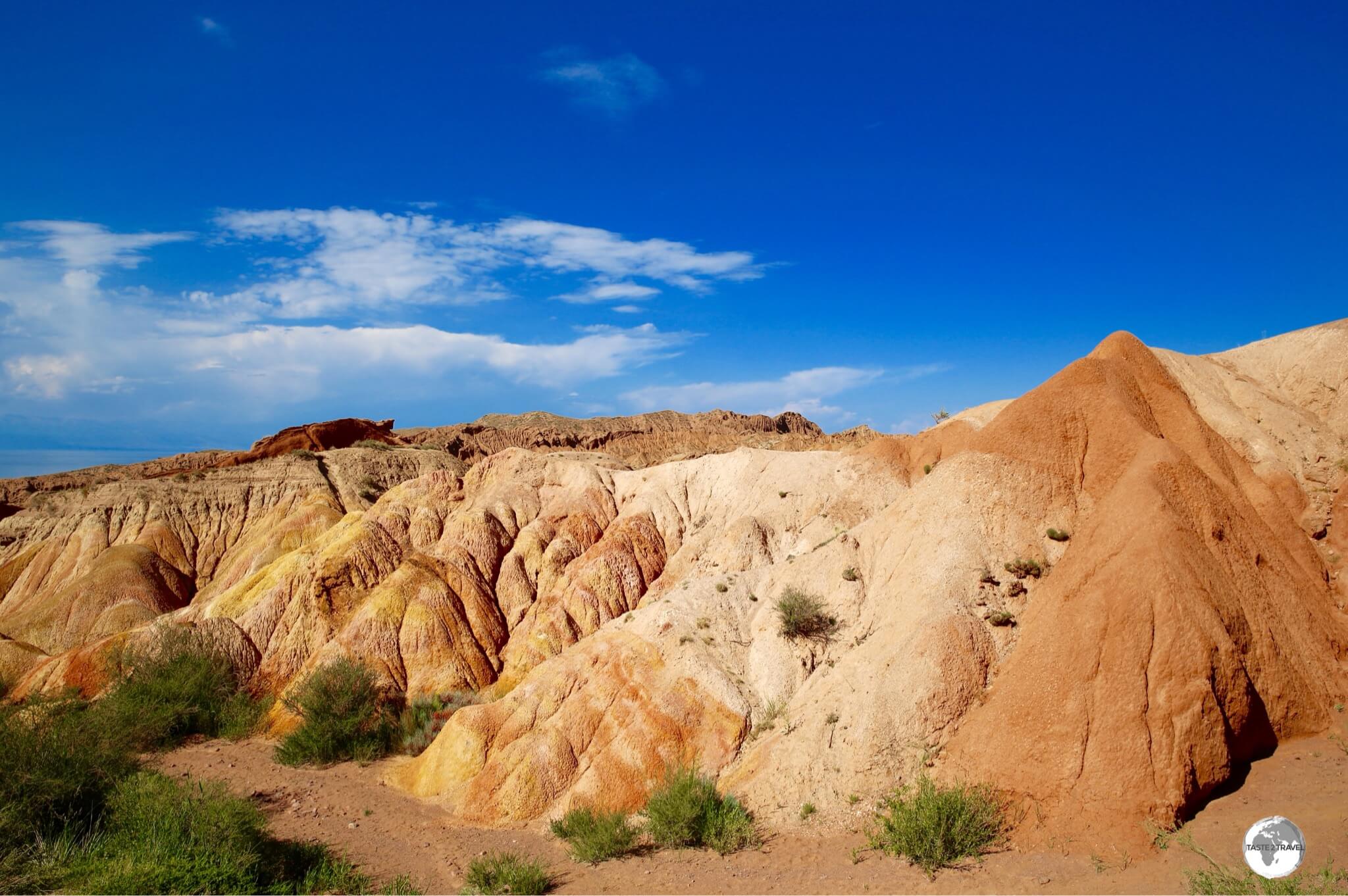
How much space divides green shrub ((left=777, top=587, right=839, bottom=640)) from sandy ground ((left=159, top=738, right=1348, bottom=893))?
16.4 ft

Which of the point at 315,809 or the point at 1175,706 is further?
the point at 315,809

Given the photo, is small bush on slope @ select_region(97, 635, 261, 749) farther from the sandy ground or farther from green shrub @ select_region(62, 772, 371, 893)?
green shrub @ select_region(62, 772, 371, 893)

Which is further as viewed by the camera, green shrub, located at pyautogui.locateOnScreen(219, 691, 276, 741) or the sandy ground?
green shrub, located at pyautogui.locateOnScreen(219, 691, 276, 741)

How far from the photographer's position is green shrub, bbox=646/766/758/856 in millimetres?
14258

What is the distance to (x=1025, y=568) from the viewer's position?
16.3 meters

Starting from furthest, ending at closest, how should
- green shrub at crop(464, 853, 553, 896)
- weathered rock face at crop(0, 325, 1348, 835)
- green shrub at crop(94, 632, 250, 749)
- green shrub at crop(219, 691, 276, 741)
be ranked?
green shrub at crop(219, 691, 276, 741) → green shrub at crop(94, 632, 250, 749) → green shrub at crop(464, 853, 553, 896) → weathered rock face at crop(0, 325, 1348, 835)

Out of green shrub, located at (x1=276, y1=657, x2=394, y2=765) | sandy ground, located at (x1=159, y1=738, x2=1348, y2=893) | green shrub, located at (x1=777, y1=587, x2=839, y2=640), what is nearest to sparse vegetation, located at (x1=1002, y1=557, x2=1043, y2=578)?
green shrub, located at (x1=777, y1=587, x2=839, y2=640)

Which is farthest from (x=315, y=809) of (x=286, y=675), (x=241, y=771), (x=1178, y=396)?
(x=1178, y=396)

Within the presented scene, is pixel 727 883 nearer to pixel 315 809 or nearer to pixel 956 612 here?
pixel 956 612

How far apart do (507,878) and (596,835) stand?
6.23ft

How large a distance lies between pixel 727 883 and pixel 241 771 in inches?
650

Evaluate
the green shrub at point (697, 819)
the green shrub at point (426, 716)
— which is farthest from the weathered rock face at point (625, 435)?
the green shrub at point (697, 819)

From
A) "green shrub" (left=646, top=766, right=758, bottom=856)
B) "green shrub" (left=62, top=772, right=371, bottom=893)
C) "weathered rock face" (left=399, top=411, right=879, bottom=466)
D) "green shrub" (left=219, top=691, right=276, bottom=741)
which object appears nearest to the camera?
"green shrub" (left=62, top=772, right=371, bottom=893)

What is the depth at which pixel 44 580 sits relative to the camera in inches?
1763
